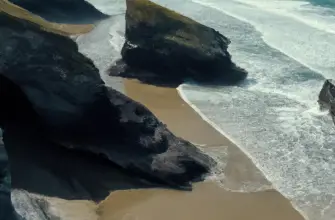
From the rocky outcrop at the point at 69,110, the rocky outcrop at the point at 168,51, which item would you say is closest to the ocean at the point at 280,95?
the rocky outcrop at the point at 168,51

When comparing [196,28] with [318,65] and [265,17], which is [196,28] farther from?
[265,17]

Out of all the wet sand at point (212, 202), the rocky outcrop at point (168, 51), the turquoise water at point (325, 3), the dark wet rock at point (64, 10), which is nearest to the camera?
the wet sand at point (212, 202)

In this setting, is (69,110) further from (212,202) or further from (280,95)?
(280,95)

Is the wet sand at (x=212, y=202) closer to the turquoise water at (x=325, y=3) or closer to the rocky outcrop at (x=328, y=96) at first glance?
the rocky outcrop at (x=328, y=96)

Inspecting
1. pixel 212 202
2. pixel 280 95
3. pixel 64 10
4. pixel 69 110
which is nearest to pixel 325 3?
pixel 64 10

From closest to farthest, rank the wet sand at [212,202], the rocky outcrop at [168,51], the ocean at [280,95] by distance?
the wet sand at [212,202] < the ocean at [280,95] < the rocky outcrop at [168,51]

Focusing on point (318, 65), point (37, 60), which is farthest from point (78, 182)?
point (318, 65)

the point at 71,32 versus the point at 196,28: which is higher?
the point at 196,28

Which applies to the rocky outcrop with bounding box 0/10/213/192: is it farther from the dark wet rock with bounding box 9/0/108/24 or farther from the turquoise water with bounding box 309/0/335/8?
the turquoise water with bounding box 309/0/335/8
